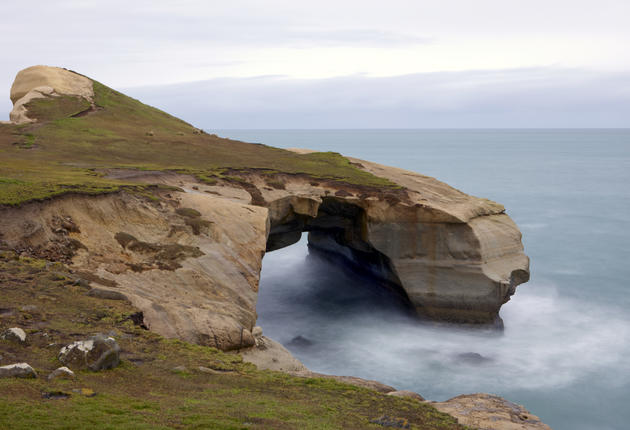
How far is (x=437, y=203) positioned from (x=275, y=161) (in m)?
12.0

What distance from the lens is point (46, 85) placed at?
55.6 m

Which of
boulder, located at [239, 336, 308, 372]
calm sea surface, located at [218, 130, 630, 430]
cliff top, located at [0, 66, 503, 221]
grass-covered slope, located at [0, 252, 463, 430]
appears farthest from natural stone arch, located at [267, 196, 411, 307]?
grass-covered slope, located at [0, 252, 463, 430]

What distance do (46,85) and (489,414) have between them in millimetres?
52768

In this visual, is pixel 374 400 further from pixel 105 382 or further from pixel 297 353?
pixel 297 353

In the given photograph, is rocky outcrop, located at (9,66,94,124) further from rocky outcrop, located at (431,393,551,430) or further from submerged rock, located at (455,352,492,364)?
rocky outcrop, located at (431,393,551,430)

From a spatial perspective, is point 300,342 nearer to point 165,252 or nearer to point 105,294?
point 165,252

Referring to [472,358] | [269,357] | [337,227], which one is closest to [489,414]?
[269,357]

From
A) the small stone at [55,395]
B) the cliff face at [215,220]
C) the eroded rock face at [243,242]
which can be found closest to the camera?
the small stone at [55,395]

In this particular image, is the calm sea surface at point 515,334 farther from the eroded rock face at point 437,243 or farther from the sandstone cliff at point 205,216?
the sandstone cliff at point 205,216

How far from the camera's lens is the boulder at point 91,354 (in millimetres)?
13938

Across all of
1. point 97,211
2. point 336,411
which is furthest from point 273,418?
point 97,211

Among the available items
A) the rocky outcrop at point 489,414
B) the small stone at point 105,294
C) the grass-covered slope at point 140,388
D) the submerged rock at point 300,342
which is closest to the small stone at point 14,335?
the grass-covered slope at point 140,388

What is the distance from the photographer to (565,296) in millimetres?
43156

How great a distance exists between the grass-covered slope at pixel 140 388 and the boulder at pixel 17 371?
7.6 inches
